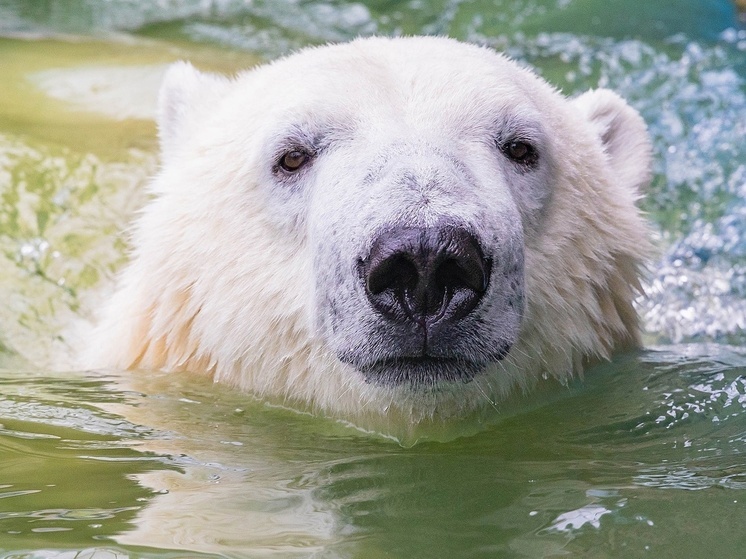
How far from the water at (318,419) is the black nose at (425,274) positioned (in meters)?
0.40

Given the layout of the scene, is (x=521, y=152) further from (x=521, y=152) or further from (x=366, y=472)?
(x=366, y=472)

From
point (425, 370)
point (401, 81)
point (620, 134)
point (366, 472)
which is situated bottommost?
point (366, 472)

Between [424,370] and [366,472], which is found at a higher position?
[424,370]

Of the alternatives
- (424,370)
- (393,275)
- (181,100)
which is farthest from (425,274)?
(181,100)

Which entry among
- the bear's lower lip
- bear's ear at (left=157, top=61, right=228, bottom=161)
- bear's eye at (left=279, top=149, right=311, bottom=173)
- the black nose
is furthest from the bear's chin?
bear's ear at (left=157, top=61, right=228, bottom=161)

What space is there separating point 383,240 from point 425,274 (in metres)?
0.14

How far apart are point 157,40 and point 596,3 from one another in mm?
3407

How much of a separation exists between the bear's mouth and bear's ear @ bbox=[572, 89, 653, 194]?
1.58 m

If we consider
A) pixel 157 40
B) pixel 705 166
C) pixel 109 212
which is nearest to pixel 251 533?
pixel 109 212

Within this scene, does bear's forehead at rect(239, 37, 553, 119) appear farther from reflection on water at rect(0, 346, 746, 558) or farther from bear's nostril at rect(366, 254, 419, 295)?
reflection on water at rect(0, 346, 746, 558)

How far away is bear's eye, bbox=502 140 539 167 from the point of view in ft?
10.4

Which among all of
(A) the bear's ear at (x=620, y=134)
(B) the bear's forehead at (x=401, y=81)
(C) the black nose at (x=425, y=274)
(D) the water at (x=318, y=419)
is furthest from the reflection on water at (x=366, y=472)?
(B) the bear's forehead at (x=401, y=81)

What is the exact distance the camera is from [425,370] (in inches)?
103

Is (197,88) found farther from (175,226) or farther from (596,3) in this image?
(596,3)
